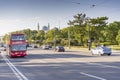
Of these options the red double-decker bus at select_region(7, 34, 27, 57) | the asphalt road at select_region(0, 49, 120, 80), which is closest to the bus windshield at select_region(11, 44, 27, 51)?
the red double-decker bus at select_region(7, 34, 27, 57)

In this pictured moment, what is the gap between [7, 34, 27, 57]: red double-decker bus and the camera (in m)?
53.3

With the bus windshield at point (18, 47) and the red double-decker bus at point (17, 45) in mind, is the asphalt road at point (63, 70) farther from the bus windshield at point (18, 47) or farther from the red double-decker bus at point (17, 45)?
the bus windshield at point (18, 47)

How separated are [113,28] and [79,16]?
22.9 meters

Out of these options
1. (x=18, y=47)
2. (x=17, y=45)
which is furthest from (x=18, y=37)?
(x=18, y=47)

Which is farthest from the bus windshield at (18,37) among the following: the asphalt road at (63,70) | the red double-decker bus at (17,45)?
the asphalt road at (63,70)

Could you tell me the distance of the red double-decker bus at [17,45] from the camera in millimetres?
53344

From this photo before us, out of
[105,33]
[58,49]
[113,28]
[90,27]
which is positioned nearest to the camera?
[58,49]

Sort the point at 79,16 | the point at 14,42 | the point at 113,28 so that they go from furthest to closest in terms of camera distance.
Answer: the point at 113,28 < the point at 79,16 < the point at 14,42

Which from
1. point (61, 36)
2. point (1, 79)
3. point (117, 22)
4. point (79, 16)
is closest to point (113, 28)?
point (117, 22)

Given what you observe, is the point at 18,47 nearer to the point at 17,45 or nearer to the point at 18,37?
the point at 17,45

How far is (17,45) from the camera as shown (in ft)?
180

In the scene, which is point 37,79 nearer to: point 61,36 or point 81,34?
point 81,34

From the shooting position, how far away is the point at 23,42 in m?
54.2

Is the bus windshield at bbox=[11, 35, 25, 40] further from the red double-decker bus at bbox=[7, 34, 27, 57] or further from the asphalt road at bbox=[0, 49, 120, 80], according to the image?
the asphalt road at bbox=[0, 49, 120, 80]
